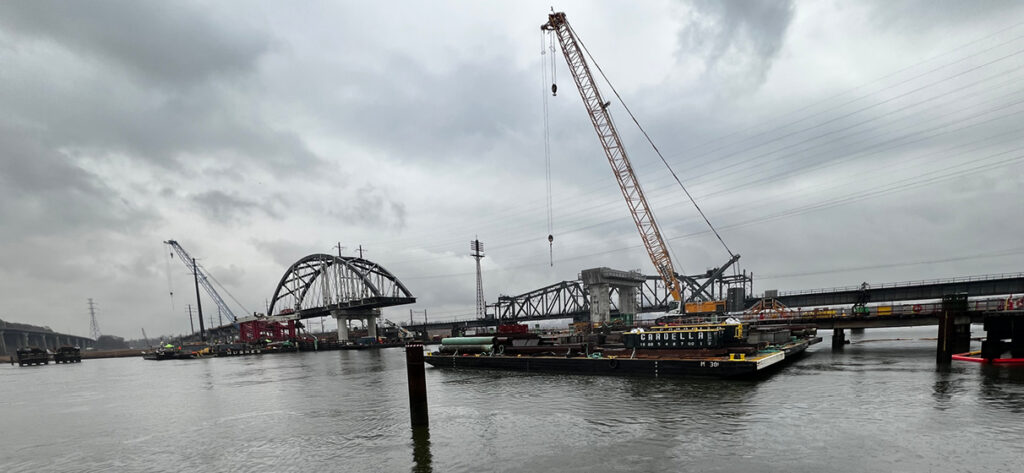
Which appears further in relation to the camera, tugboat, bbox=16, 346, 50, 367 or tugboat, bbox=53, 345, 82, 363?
tugboat, bbox=53, 345, 82, 363

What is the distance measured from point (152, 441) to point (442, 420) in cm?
1824

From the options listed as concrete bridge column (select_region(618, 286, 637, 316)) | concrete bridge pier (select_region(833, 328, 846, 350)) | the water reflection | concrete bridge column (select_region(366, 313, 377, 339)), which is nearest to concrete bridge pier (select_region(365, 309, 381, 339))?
concrete bridge column (select_region(366, 313, 377, 339))

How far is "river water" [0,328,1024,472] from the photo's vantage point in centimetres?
2016

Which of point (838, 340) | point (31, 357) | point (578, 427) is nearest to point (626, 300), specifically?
point (838, 340)

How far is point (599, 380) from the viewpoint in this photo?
4428 centimetres

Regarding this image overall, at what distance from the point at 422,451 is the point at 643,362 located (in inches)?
1104

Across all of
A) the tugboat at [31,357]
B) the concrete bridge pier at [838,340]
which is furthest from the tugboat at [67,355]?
the concrete bridge pier at [838,340]

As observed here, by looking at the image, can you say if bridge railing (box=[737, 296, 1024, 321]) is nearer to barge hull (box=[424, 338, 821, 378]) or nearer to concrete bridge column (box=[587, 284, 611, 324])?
barge hull (box=[424, 338, 821, 378])

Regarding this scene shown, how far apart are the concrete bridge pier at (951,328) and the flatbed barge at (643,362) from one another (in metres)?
13.2

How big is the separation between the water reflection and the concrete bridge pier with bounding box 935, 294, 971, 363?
4947cm

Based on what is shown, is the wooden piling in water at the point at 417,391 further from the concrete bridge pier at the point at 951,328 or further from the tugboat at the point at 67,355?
the tugboat at the point at 67,355

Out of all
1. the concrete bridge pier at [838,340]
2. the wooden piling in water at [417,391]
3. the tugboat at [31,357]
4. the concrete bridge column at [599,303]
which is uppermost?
the wooden piling in water at [417,391]

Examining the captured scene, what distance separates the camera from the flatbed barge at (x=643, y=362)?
40.8m

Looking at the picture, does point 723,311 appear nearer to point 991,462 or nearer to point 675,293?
point 675,293
